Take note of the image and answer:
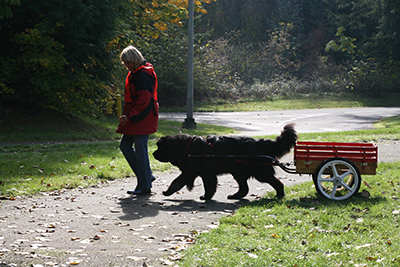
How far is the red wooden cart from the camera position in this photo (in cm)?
Result: 622

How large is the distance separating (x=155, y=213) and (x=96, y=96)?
10.5 metres

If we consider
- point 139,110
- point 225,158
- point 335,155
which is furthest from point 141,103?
point 335,155

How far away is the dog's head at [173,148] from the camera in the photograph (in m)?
6.77

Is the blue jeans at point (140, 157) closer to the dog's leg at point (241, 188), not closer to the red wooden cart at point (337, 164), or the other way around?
the dog's leg at point (241, 188)

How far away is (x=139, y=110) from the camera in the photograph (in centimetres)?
668

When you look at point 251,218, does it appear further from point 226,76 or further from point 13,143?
point 226,76

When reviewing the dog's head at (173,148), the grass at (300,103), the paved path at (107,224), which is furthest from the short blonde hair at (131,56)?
the grass at (300,103)

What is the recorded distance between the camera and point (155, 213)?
601 cm

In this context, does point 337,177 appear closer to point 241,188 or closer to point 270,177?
point 270,177

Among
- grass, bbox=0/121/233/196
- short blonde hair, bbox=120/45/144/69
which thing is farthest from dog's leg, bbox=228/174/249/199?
grass, bbox=0/121/233/196

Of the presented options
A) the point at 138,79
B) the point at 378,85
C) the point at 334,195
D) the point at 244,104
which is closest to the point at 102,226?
the point at 138,79

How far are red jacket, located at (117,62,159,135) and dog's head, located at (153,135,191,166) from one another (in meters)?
0.30

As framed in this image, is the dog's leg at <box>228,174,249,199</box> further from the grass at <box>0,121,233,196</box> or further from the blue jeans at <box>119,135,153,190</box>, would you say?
the grass at <box>0,121,233,196</box>

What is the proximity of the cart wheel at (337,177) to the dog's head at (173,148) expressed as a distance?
192 cm
